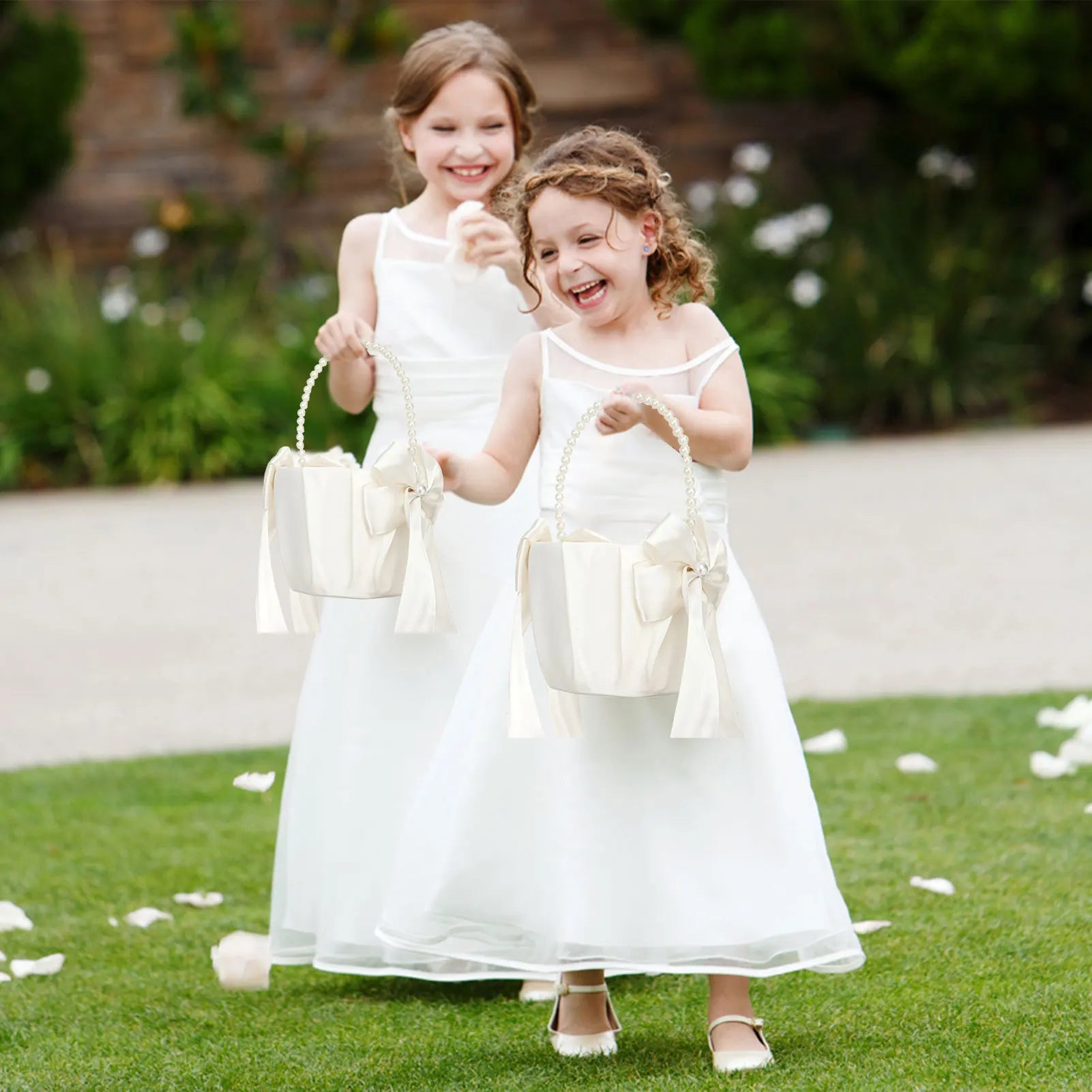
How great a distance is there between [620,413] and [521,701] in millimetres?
416

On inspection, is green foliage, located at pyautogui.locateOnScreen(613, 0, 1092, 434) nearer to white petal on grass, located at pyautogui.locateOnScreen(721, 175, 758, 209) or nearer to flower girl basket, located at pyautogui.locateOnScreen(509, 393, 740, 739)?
white petal on grass, located at pyautogui.locateOnScreen(721, 175, 758, 209)

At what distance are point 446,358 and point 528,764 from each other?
881 mm

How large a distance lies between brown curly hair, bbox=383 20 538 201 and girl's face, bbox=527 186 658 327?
65 cm

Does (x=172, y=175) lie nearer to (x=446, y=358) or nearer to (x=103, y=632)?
(x=103, y=632)

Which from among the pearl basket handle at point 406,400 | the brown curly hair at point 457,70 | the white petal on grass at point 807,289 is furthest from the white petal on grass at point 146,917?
the white petal on grass at point 807,289

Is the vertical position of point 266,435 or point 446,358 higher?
point 446,358

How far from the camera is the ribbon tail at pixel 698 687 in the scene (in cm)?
249

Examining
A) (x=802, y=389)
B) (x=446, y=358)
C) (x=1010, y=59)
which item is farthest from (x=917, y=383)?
(x=446, y=358)

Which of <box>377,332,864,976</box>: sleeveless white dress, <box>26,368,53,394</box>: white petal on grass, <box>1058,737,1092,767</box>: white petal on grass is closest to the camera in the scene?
<box>377,332,864,976</box>: sleeveless white dress

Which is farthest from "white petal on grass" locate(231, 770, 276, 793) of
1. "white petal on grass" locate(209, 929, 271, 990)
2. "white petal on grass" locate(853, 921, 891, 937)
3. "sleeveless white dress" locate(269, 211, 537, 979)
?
"white petal on grass" locate(853, 921, 891, 937)

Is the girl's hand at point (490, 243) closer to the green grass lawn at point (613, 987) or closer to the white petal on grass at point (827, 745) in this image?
the green grass lawn at point (613, 987)

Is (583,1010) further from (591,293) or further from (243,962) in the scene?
(591,293)

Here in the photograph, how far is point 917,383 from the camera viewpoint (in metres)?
11.5

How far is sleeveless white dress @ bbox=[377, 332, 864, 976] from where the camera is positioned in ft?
8.68
